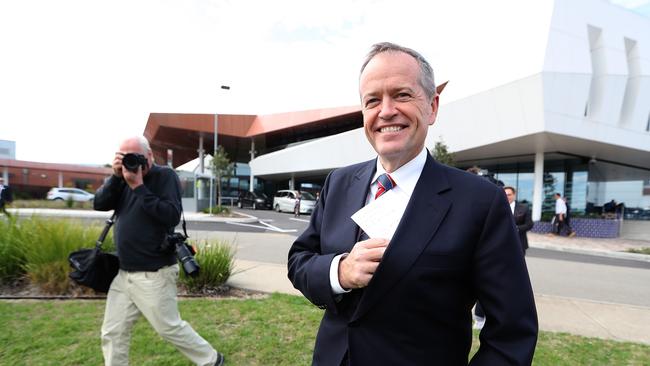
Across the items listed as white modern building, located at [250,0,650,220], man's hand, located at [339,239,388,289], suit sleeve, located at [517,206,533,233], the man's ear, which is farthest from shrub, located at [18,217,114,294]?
white modern building, located at [250,0,650,220]

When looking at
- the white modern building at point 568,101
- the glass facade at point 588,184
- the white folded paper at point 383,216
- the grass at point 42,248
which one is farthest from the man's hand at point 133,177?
the glass facade at point 588,184

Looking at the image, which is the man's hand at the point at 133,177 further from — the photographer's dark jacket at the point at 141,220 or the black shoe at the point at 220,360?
the black shoe at the point at 220,360

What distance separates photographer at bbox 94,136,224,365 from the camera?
2453mm

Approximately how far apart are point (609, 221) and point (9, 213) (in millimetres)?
20696

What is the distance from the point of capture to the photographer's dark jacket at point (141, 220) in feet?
8.14

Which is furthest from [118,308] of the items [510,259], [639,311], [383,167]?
[639,311]

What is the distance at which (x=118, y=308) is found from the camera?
99.9 inches

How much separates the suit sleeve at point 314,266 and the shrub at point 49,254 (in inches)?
188

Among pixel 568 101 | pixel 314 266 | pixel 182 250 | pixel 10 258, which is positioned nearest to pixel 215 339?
pixel 182 250

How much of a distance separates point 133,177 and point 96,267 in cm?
86

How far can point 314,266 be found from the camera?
1.24 meters

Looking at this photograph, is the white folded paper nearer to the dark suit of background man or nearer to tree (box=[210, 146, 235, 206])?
the dark suit of background man

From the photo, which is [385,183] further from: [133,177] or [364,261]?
[133,177]

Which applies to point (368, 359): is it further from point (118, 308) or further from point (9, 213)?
point (9, 213)
